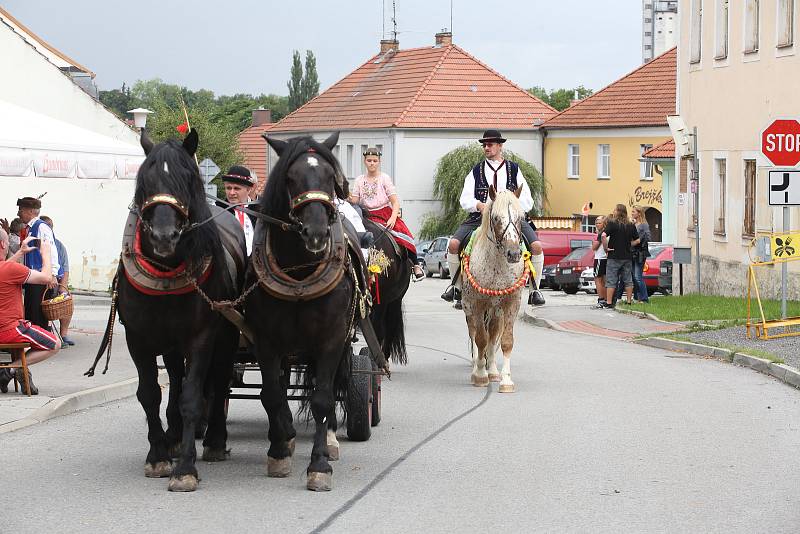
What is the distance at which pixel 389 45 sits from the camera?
74.6 meters

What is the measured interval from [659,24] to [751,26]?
54.3 meters

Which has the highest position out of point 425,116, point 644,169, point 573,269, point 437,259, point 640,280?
point 425,116

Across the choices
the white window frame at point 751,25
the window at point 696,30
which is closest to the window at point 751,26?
the white window frame at point 751,25

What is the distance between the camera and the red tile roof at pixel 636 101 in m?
59.2

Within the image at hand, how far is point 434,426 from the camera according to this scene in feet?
36.8

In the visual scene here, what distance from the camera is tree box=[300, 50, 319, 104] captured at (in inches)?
5522

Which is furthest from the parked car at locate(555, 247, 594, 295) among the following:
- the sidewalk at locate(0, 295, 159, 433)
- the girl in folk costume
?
the girl in folk costume

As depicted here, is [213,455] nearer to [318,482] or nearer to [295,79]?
[318,482]

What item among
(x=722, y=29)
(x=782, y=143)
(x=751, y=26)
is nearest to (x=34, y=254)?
(x=782, y=143)

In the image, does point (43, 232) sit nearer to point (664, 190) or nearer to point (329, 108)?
point (664, 190)

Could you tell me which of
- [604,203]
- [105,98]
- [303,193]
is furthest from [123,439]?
[105,98]

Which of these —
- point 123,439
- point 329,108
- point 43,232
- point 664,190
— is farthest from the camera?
point 329,108

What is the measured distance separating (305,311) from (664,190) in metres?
44.0

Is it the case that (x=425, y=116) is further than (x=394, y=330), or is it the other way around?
(x=425, y=116)
